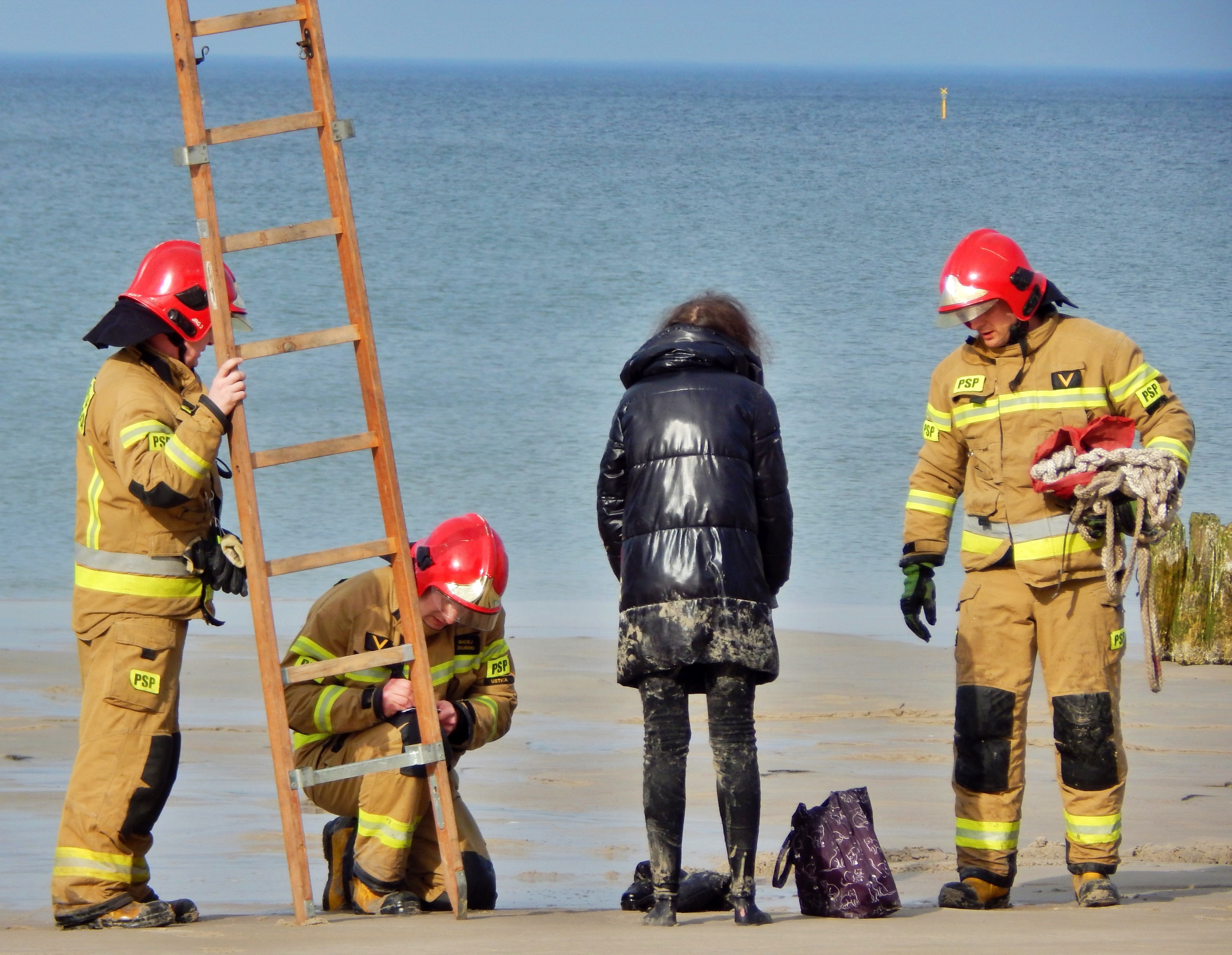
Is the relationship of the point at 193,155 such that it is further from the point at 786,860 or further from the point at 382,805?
the point at 786,860

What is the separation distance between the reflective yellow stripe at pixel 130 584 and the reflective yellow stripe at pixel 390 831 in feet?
2.94

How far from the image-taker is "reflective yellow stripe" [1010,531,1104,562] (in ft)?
16.5

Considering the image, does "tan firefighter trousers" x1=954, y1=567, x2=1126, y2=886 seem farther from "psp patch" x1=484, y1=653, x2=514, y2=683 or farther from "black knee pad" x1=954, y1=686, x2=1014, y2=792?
"psp patch" x1=484, y1=653, x2=514, y2=683

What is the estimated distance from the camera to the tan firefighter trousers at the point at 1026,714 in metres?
5.00

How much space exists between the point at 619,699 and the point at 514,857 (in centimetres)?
320

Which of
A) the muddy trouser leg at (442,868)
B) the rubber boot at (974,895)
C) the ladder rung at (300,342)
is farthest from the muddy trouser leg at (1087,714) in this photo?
the ladder rung at (300,342)

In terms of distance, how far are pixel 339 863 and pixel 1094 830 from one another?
232 centimetres

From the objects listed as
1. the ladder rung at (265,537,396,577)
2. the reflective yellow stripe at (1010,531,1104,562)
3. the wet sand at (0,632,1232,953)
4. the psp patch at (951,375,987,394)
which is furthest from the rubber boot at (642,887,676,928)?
the psp patch at (951,375,987,394)

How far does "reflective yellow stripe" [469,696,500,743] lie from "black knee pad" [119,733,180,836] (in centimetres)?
93

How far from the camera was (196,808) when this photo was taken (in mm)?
6520

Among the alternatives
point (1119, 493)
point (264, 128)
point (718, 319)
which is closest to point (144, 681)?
point (264, 128)

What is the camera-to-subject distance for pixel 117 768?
4.56 metres

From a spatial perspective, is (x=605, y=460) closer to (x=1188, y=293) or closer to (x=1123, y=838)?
(x=1123, y=838)

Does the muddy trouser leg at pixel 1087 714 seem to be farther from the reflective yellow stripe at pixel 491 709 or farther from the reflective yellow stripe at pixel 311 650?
the reflective yellow stripe at pixel 311 650
